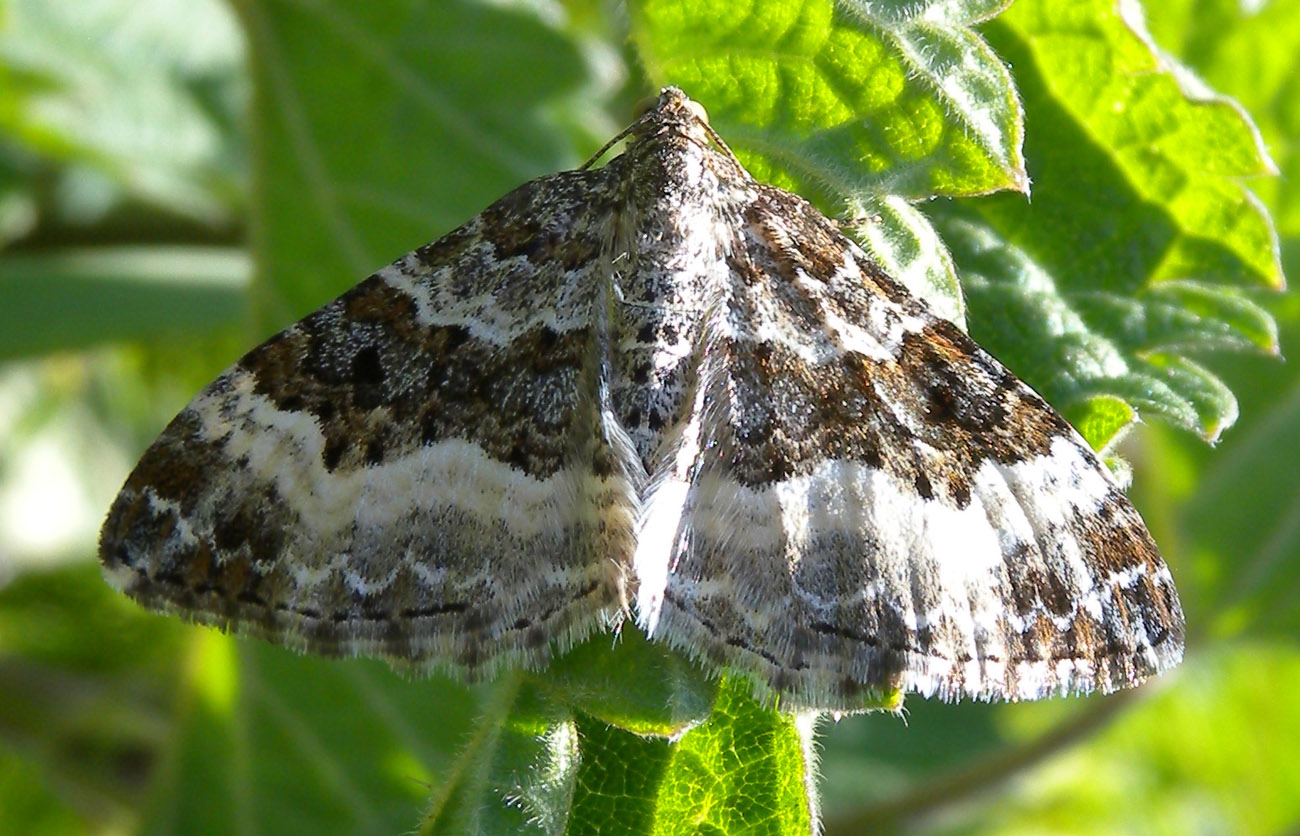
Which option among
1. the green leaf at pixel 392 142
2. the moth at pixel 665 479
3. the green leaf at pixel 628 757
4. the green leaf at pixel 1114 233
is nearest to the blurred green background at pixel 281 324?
the green leaf at pixel 392 142

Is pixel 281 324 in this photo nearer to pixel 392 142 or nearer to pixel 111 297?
pixel 392 142

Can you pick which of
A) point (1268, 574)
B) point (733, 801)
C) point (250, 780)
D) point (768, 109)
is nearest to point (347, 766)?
point (250, 780)

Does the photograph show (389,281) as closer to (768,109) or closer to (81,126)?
(768,109)

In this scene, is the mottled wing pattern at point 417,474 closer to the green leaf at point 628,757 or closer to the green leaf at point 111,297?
the green leaf at point 628,757

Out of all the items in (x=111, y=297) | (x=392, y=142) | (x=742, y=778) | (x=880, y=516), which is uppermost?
(x=111, y=297)

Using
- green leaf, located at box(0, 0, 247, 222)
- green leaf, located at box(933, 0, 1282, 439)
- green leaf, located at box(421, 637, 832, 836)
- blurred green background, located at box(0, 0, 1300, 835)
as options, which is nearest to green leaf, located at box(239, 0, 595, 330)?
blurred green background, located at box(0, 0, 1300, 835)

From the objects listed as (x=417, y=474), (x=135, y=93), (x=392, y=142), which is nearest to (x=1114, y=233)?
(x=417, y=474)

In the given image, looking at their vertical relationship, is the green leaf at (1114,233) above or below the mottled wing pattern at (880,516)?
above

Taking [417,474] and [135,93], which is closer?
[417,474]
